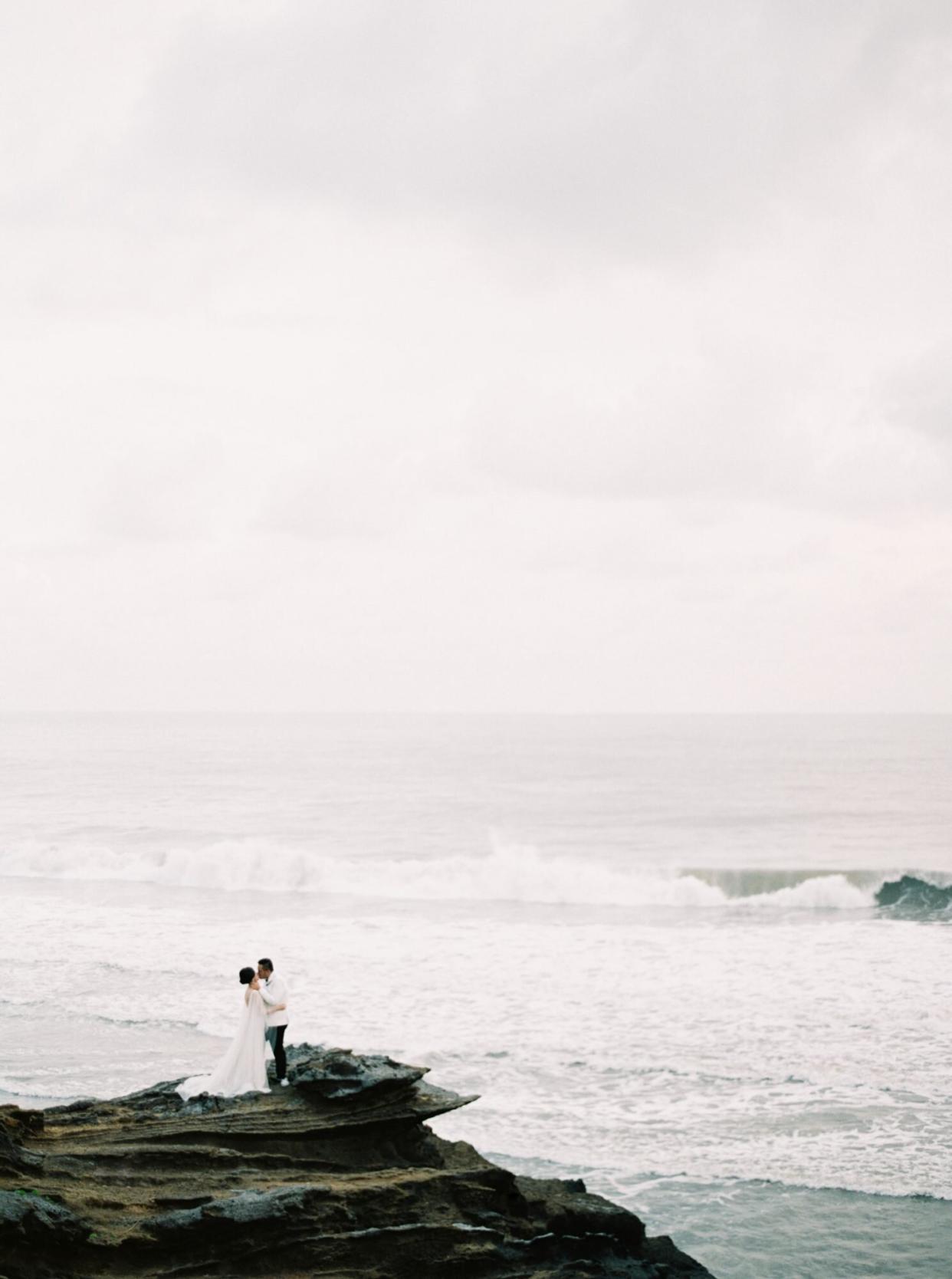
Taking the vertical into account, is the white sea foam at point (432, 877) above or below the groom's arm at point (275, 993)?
below

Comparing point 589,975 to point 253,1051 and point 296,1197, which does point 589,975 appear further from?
point 296,1197

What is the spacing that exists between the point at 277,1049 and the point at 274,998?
25.3 inches

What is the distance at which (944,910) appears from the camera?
39531 mm

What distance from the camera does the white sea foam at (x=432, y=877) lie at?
4466 centimetres

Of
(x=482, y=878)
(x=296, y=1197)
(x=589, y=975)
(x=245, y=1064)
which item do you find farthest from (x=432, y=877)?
(x=296, y=1197)

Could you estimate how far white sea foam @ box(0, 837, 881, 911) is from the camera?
4466 centimetres

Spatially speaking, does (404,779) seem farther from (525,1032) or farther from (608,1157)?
(608,1157)

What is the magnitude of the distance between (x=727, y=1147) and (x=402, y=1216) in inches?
302

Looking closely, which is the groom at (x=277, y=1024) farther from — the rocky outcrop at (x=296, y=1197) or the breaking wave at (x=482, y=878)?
the breaking wave at (x=482, y=878)

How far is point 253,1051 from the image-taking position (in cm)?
1395

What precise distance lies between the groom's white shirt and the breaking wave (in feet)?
99.5

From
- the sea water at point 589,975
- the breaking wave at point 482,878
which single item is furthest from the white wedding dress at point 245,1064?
the breaking wave at point 482,878

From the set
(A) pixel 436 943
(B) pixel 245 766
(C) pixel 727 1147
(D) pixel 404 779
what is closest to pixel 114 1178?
(C) pixel 727 1147

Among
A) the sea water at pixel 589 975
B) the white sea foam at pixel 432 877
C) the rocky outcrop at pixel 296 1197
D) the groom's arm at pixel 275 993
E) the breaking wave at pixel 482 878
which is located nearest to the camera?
the rocky outcrop at pixel 296 1197
